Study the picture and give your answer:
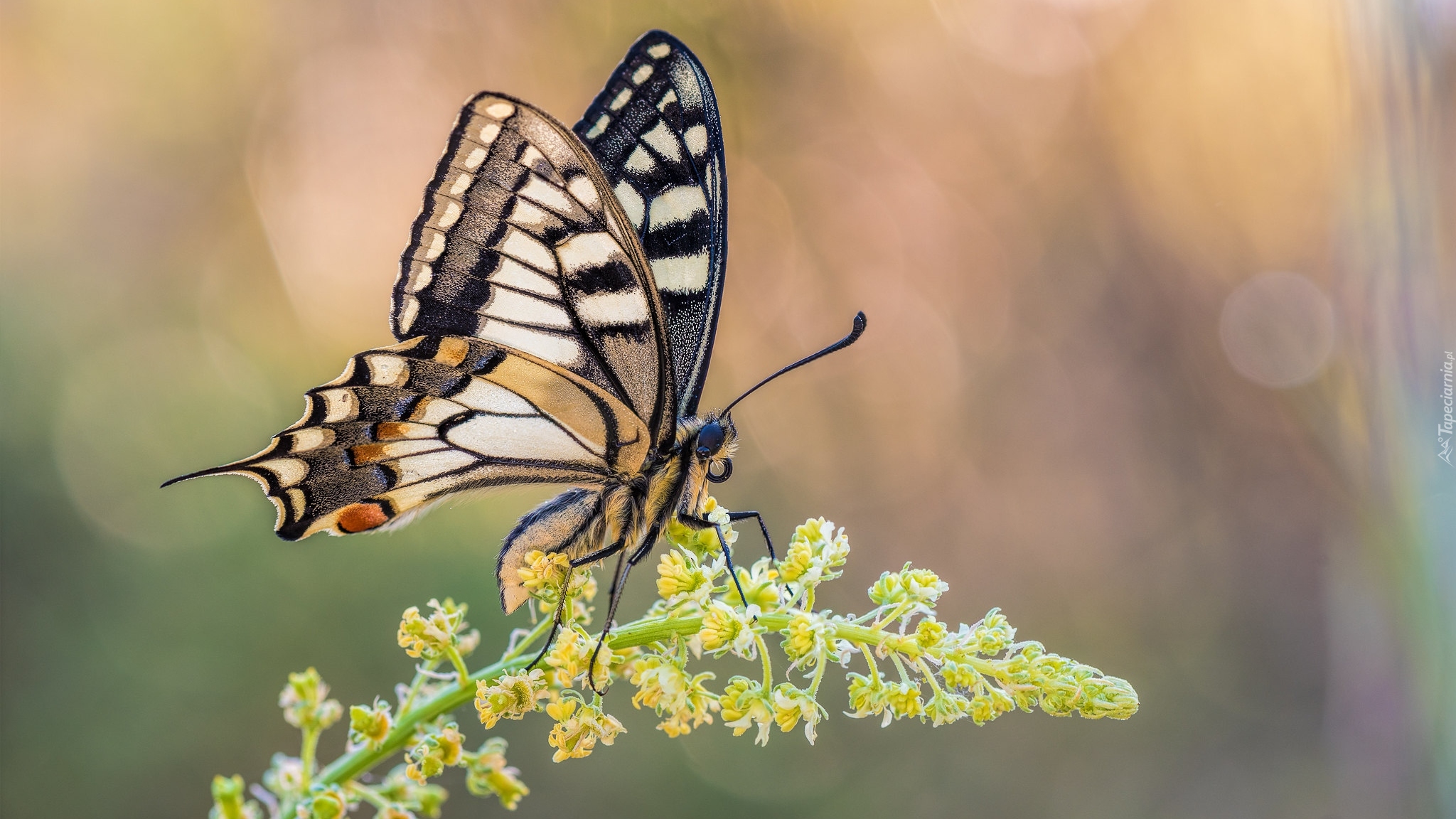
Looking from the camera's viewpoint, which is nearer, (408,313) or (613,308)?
(408,313)

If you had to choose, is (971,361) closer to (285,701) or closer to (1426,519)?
(1426,519)

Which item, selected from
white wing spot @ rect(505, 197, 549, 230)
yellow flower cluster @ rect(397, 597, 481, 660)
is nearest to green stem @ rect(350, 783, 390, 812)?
yellow flower cluster @ rect(397, 597, 481, 660)

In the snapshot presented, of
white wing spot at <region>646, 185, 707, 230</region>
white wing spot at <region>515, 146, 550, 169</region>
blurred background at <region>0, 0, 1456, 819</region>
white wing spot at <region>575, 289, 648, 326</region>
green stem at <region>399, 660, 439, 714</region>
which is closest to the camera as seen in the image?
green stem at <region>399, 660, 439, 714</region>

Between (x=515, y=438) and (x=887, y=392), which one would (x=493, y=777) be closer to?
Answer: (x=515, y=438)

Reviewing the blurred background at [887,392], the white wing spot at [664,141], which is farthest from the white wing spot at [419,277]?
the blurred background at [887,392]

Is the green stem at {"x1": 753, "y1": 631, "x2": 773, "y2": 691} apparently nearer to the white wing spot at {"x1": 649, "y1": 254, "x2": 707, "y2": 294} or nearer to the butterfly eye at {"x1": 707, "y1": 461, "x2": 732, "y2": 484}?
the butterfly eye at {"x1": 707, "y1": 461, "x2": 732, "y2": 484}

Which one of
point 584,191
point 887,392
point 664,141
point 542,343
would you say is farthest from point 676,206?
point 887,392
